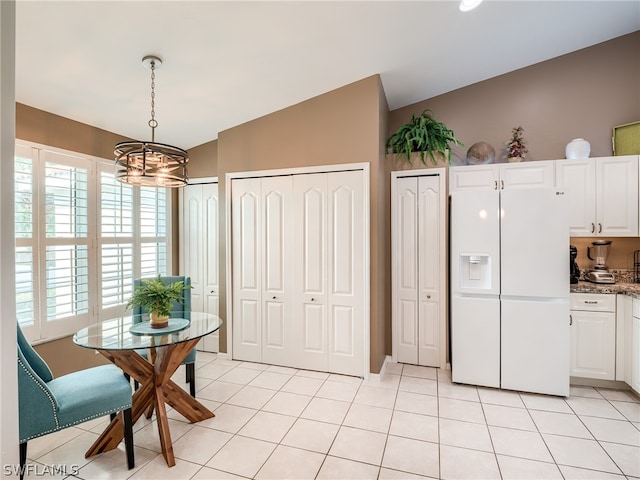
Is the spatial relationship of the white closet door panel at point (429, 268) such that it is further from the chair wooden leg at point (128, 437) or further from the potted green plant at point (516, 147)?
the chair wooden leg at point (128, 437)

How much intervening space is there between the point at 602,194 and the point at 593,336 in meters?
1.42

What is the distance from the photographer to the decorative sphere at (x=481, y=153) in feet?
11.8

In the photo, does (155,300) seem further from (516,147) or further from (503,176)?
(516,147)

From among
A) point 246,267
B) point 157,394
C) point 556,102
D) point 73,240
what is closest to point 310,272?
point 246,267

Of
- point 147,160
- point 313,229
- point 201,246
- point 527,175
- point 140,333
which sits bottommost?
point 140,333

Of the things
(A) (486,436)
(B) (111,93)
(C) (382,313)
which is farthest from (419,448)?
(B) (111,93)

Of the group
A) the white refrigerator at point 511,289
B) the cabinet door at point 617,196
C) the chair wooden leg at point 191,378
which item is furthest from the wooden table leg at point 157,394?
the cabinet door at point 617,196

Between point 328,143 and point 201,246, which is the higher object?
point 328,143

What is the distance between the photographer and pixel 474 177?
3.56 metres

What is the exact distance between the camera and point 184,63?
8.29ft

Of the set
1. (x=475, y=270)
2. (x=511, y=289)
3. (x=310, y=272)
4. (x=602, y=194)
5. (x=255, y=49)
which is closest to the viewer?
(x=255, y=49)

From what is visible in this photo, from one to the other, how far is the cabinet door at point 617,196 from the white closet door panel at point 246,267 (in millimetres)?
3584

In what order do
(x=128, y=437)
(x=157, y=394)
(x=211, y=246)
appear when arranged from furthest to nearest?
(x=211, y=246) < (x=157, y=394) < (x=128, y=437)

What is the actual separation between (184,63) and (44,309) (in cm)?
243
